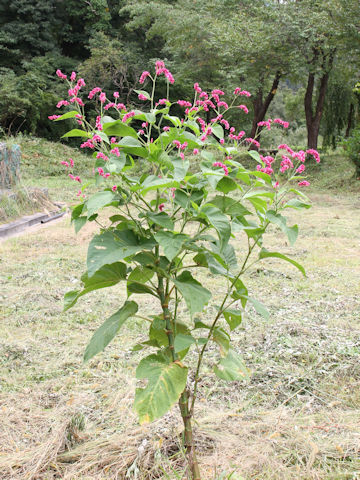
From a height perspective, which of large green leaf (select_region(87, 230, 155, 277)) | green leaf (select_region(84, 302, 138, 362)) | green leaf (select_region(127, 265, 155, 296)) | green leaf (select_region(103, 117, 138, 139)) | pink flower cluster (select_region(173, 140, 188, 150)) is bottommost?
green leaf (select_region(84, 302, 138, 362))

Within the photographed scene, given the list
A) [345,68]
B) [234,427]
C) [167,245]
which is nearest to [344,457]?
[234,427]

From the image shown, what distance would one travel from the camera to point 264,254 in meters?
1.13

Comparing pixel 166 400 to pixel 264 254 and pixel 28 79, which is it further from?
pixel 28 79

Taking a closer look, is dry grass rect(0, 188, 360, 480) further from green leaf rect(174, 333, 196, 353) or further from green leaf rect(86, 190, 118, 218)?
green leaf rect(86, 190, 118, 218)

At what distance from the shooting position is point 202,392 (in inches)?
77.0

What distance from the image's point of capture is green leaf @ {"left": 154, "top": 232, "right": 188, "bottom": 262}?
941mm

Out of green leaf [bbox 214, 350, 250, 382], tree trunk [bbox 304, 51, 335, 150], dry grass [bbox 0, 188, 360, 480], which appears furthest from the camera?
tree trunk [bbox 304, 51, 335, 150]

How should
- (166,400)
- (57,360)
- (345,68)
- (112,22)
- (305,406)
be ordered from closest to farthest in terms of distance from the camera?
(166,400), (305,406), (57,360), (345,68), (112,22)

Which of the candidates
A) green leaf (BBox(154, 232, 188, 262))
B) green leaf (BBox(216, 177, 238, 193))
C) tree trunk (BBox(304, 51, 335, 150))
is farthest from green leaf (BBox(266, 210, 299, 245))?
tree trunk (BBox(304, 51, 335, 150))

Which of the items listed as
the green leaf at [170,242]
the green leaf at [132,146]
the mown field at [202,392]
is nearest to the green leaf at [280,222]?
the green leaf at [170,242]

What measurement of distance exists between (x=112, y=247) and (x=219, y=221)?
9.6 inches

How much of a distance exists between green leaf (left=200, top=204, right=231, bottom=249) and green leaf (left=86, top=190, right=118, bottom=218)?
0.21m

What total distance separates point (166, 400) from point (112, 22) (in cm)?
2209

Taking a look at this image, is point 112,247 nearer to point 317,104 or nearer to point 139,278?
point 139,278
